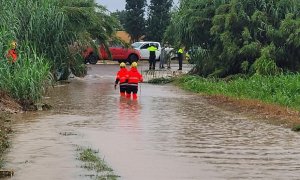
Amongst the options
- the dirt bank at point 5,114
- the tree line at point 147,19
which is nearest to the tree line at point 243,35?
the dirt bank at point 5,114

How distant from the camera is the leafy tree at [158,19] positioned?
6319cm

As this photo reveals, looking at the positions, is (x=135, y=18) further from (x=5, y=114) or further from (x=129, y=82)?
(x=5, y=114)

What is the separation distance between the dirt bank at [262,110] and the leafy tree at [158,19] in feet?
145

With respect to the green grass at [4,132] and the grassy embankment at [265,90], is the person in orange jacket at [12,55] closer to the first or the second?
the green grass at [4,132]

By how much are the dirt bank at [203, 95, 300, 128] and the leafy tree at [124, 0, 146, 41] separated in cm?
4666

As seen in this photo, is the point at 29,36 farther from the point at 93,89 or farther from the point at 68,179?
the point at 68,179

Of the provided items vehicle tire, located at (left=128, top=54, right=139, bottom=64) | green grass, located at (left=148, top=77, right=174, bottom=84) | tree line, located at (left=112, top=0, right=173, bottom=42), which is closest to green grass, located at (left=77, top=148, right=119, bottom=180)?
green grass, located at (left=148, top=77, right=174, bottom=84)

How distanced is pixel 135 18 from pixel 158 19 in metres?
3.14

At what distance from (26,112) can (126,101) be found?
4.31m

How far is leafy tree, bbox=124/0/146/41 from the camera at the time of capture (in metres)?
65.6

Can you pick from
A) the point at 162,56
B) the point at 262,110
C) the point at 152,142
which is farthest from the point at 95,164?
the point at 162,56

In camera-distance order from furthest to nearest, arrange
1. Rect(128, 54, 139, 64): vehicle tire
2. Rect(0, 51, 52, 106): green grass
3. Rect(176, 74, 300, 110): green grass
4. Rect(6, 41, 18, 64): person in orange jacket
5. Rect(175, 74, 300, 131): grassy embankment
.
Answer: Rect(128, 54, 139, 64): vehicle tire, Rect(176, 74, 300, 110): green grass, Rect(175, 74, 300, 131): grassy embankment, Rect(6, 41, 18, 64): person in orange jacket, Rect(0, 51, 52, 106): green grass

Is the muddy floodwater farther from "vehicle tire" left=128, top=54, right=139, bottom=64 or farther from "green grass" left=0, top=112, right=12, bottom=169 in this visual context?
"vehicle tire" left=128, top=54, right=139, bottom=64

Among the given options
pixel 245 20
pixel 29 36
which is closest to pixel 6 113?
pixel 29 36
